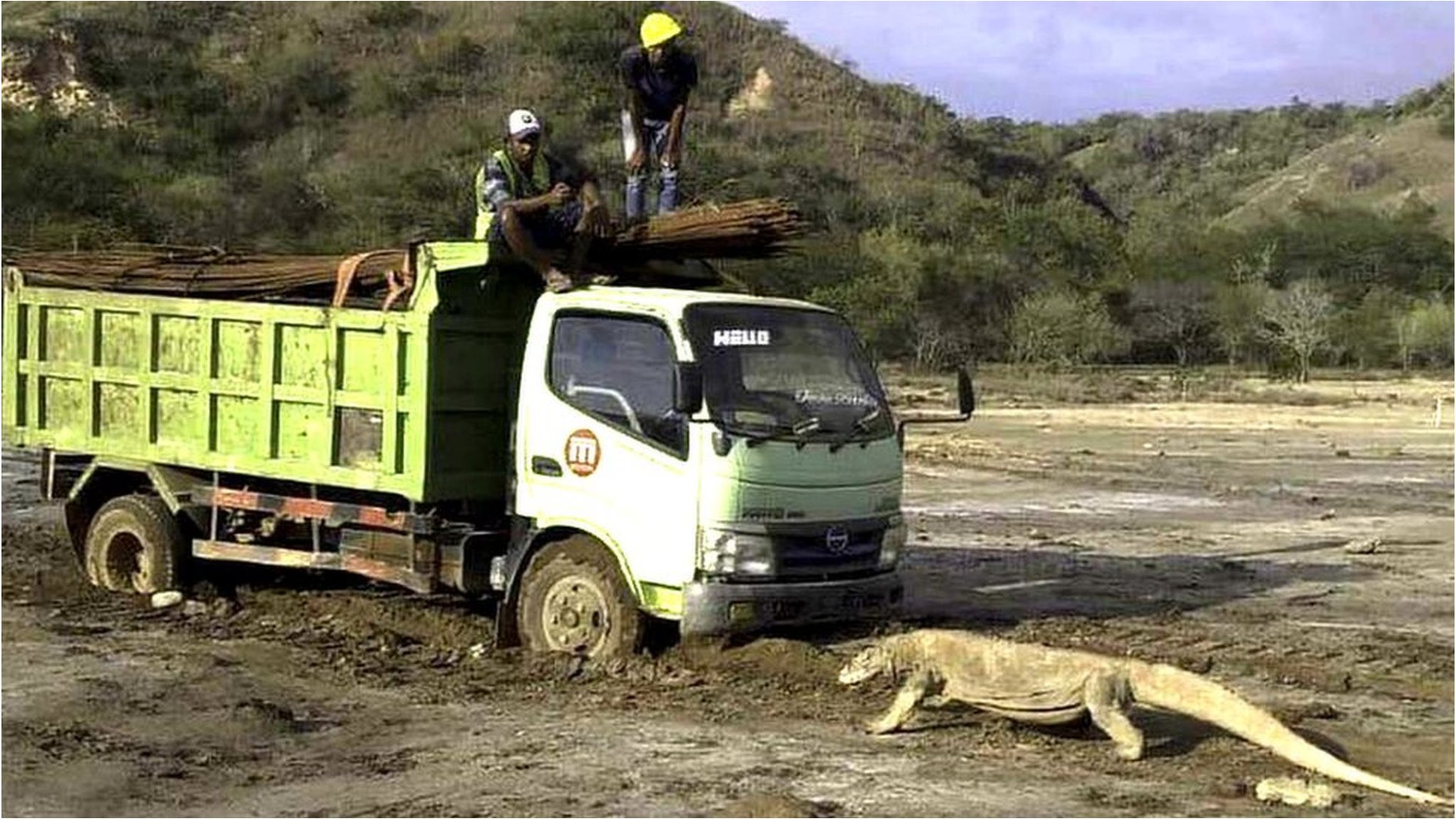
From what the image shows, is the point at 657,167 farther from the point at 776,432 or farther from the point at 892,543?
the point at 892,543

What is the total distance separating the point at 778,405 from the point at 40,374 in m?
5.49

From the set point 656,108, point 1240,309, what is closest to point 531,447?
point 656,108

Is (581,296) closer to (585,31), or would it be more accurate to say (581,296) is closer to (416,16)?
(585,31)

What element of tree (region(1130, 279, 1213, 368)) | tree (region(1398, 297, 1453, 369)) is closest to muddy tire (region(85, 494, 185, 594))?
tree (region(1398, 297, 1453, 369))

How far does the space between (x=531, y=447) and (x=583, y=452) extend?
409 millimetres

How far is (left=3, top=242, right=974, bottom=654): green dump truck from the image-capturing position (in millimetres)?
9758

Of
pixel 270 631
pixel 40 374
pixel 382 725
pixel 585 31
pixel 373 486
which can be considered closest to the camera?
pixel 382 725

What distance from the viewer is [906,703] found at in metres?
8.92

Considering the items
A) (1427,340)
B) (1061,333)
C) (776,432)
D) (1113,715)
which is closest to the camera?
(1113,715)

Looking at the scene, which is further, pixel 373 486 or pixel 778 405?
pixel 373 486

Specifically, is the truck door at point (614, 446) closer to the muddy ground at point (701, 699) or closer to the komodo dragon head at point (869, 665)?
the muddy ground at point (701, 699)

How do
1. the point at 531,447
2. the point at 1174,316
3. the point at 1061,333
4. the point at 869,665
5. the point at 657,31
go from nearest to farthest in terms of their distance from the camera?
1. the point at 869,665
2. the point at 531,447
3. the point at 657,31
4. the point at 1061,333
5. the point at 1174,316

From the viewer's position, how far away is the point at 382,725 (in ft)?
29.9

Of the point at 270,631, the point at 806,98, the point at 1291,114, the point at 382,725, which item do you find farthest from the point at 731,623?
the point at 1291,114
